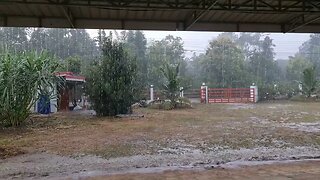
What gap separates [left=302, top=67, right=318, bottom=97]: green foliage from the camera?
27.6 metres

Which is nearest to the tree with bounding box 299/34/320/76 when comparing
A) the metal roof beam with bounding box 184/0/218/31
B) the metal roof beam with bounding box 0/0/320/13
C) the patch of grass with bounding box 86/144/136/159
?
the metal roof beam with bounding box 0/0/320/13

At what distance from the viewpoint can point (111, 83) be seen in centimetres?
1691

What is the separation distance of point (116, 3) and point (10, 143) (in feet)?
15.0

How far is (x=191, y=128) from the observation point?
40.0 feet

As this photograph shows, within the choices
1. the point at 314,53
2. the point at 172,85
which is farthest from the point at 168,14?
the point at 314,53

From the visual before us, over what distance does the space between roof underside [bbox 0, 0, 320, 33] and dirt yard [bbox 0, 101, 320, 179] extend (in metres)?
3.00

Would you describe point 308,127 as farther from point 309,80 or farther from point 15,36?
point 15,36

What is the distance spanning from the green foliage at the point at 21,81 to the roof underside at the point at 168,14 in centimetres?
277

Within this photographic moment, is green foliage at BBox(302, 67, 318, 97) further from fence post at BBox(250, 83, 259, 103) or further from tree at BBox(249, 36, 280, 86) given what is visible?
tree at BBox(249, 36, 280, 86)

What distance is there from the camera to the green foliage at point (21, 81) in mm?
11281

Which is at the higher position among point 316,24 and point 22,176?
point 316,24

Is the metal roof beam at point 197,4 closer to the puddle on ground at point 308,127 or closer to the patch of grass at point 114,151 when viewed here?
the patch of grass at point 114,151

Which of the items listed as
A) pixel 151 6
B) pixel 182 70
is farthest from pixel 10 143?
pixel 182 70

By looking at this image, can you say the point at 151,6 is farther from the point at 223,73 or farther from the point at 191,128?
the point at 223,73
